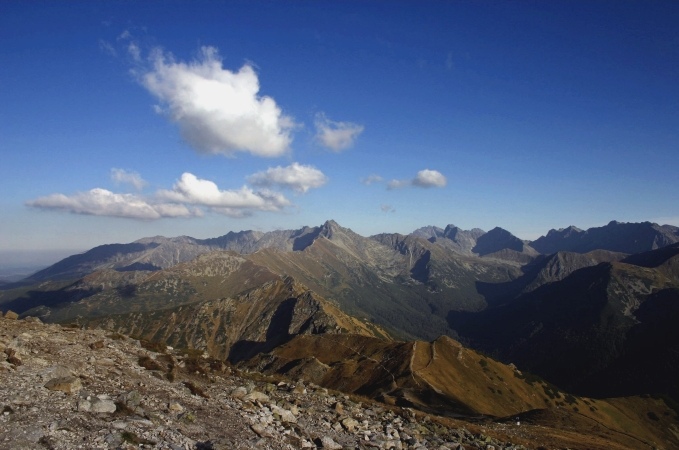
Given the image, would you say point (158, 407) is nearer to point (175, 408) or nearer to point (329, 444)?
point (175, 408)

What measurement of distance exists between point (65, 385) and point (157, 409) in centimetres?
499

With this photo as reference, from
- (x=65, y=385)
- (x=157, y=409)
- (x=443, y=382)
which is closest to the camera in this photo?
(x=65, y=385)

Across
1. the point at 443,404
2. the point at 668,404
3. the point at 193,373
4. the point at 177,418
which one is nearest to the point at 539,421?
the point at 443,404

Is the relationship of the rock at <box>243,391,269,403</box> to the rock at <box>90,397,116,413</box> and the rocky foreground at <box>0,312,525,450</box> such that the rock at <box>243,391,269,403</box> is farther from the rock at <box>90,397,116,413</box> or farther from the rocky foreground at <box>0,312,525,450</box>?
the rock at <box>90,397,116,413</box>

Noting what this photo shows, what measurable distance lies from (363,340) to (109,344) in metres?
128

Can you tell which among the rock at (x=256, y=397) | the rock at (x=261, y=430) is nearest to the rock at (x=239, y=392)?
the rock at (x=256, y=397)

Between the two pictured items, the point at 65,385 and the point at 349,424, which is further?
the point at 349,424

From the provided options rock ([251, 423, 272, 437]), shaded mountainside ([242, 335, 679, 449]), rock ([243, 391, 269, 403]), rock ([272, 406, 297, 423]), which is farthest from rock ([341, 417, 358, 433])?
shaded mountainside ([242, 335, 679, 449])

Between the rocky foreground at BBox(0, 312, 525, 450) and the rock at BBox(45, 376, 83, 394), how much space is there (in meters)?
0.05

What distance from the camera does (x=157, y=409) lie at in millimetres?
21531

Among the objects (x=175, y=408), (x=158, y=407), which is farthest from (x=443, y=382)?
(x=158, y=407)

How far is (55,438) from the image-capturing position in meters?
16.0

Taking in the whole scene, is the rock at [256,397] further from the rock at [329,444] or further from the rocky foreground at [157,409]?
the rock at [329,444]

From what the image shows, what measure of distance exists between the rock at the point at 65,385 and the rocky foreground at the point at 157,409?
54 millimetres
